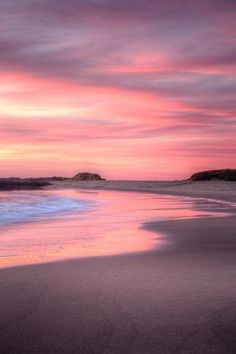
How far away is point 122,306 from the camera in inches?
179

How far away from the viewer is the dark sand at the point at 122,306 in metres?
3.65

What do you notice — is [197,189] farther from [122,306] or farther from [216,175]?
[122,306]

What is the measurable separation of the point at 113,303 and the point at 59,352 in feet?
3.95

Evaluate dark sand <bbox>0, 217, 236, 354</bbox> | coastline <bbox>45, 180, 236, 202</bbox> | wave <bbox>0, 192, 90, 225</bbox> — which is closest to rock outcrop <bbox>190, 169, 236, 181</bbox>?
coastline <bbox>45, 180, 236, 202</bbox>

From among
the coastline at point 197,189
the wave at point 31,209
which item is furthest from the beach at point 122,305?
the coastline at point 197,189

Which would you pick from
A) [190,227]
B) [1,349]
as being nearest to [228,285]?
[1,349]

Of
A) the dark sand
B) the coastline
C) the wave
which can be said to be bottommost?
the dark sand

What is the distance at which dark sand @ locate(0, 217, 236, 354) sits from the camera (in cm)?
365

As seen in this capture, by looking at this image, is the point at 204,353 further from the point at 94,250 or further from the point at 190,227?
the point at 190,227

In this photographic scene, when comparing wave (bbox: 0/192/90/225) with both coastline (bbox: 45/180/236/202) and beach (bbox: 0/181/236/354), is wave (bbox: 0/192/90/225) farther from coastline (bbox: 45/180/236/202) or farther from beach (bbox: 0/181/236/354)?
coastline (bbox: 45/180/236/202)

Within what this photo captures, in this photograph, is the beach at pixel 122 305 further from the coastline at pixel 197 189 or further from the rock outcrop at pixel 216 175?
the rock outcrop at pixel 216 175

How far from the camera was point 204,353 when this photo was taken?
3.47 m

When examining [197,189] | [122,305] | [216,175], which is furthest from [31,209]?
[216,175]

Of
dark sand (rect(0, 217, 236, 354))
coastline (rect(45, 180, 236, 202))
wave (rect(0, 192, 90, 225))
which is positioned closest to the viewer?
dark sand (rect(0, 217, 236, 354))
